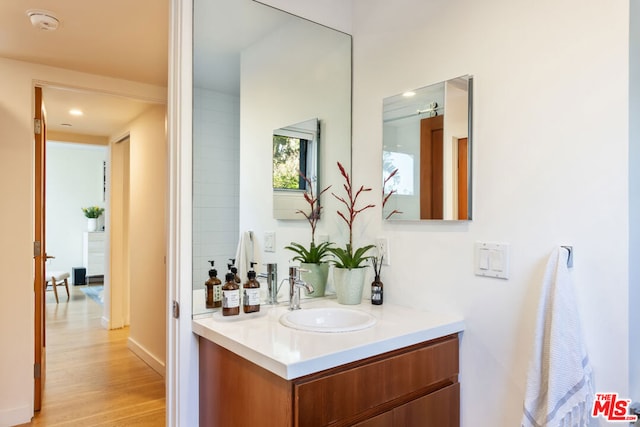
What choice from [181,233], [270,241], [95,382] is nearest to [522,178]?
[270,241]

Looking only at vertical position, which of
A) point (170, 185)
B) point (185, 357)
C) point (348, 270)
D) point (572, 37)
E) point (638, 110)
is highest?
point (572, 37)

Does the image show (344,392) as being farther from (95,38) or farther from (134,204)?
(134,204)

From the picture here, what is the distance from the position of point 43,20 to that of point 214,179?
4.25ft

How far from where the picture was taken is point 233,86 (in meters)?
1.81

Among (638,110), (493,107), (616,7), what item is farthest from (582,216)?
(616,7)

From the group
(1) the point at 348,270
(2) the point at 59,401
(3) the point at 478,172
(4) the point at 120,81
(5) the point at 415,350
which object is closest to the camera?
(5) the point at 415,350

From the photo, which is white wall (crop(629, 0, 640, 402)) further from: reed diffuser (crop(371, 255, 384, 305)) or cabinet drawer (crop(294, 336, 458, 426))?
reed diffuser (crop(371, 255, 384, 305))

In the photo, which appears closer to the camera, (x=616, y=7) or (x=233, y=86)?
(x=616, y=7)

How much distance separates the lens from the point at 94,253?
753 centimetres

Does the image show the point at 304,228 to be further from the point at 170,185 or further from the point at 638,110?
the point at 638,110

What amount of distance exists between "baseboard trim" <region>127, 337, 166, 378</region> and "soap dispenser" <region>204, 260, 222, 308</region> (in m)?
2.14

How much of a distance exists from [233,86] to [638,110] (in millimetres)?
1473

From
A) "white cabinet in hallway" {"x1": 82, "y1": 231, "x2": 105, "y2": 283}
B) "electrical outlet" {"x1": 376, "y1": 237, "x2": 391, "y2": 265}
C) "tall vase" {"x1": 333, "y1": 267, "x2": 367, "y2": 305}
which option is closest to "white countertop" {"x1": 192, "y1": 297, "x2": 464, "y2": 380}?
"tall vase" {"x1": 333, "y1": 267, "x2": 367, "y2": 305}

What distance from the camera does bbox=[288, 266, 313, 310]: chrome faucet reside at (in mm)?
1729
